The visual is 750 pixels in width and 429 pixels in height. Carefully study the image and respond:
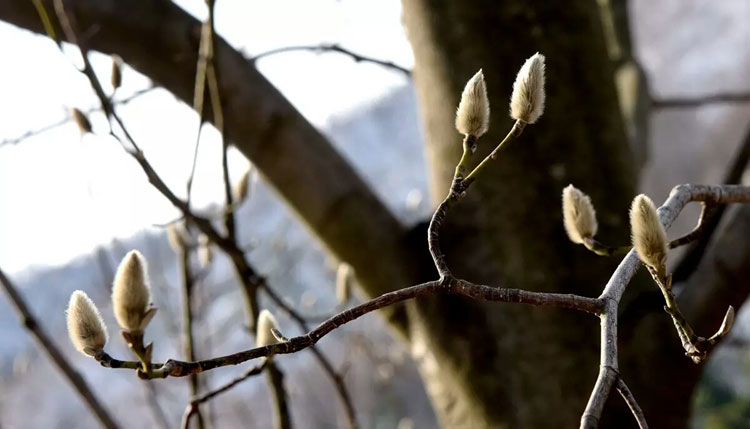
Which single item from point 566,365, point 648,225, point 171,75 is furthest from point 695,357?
point 171,75

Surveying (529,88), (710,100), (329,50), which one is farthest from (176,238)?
(710,100)

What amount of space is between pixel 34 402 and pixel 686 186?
6072mm

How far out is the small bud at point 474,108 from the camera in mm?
317

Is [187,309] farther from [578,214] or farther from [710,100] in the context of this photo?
[710,100]

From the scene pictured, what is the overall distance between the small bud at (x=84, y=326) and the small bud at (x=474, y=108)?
0.56ft

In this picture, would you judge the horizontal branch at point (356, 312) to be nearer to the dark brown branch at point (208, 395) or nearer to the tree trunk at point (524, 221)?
the dark brown branch at point (208, 395)

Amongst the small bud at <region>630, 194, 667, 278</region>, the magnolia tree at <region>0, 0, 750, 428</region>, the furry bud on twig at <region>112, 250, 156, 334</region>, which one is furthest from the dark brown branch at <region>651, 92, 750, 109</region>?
the furry bud on twig at <region>112, 250, 156, 334</region>

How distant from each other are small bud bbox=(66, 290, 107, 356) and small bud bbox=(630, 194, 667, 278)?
21cm

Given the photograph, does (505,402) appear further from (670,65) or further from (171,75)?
(670,65)

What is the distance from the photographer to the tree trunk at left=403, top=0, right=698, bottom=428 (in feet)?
2.07

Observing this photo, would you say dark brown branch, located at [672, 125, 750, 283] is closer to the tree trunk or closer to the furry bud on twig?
the tree trunk

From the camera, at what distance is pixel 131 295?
28 cm

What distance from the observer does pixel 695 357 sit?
286mm

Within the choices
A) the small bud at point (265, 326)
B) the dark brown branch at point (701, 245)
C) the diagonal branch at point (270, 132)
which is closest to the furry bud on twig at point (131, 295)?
the small bud at point (265, 326)
